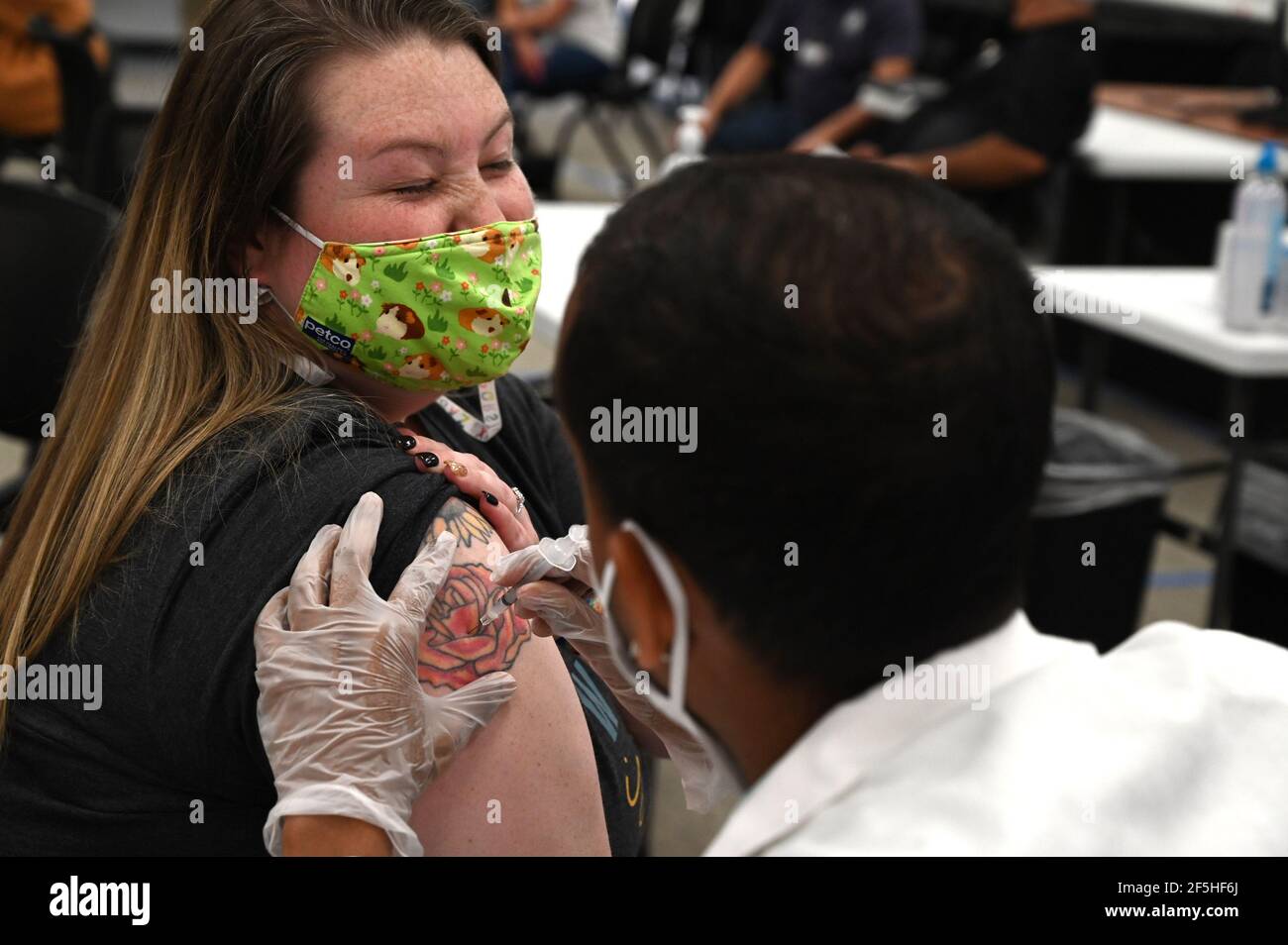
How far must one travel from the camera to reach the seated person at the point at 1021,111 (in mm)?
4176

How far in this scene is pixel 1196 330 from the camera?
264cm

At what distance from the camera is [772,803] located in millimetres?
802

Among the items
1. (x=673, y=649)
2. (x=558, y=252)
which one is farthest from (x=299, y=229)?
(x=558, y=252)

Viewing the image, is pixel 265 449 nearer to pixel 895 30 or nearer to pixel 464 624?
pixel 464 624

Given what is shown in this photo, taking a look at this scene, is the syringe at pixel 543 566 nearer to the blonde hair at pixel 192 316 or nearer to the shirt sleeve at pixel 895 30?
the blonde hair at pixel 192 316

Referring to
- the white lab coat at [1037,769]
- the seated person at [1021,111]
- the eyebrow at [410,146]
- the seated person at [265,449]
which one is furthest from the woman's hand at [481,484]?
the seated person at [1021,111]

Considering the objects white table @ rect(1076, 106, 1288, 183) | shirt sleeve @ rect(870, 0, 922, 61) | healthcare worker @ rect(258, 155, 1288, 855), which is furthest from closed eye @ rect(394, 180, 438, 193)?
shirt sleeve @ rect(870, 0, 922, 61)

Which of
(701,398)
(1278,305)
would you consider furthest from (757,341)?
(1278,305)

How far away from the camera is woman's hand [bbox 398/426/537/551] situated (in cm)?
121

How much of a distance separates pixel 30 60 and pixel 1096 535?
3528mm

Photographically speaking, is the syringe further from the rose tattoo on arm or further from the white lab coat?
the white lab coat

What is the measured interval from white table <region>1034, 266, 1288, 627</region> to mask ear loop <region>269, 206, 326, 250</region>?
6.15 ft

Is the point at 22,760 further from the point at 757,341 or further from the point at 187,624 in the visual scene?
the point at 757,341
